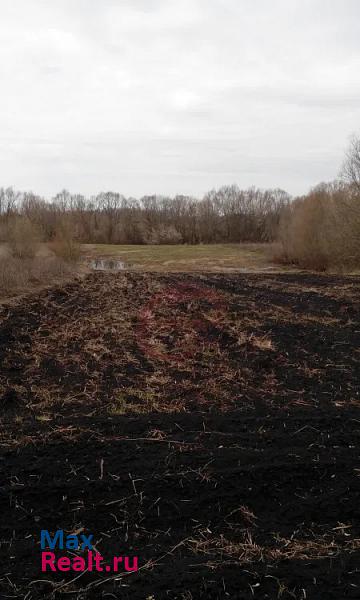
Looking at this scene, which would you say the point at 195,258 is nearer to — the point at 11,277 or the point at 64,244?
the point at 64,244

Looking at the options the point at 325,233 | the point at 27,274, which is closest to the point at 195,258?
the point at 325,233

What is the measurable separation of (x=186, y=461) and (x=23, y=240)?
24.5 meters

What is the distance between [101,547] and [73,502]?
53 cm

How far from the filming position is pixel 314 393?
5.55 meters

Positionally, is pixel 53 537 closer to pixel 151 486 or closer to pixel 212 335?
pixel 151 486

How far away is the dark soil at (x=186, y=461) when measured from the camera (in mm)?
2564

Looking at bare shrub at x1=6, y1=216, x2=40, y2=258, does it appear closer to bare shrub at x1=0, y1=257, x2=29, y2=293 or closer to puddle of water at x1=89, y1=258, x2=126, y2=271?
puddle of water at x1=89, y1=258, x2=126, y2=271

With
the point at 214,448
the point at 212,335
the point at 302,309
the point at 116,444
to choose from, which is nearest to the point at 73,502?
the point at 116,444

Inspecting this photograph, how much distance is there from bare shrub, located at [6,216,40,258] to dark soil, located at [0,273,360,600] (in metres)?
18.3

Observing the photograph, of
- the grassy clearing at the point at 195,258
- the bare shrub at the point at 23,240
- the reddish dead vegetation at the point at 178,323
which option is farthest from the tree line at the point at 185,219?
the reddish dead vegetation at the point at 178,323

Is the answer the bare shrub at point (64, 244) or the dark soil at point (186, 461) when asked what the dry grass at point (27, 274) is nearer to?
the dark soil at point (186, 461)

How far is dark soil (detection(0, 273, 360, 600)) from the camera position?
2.56 m

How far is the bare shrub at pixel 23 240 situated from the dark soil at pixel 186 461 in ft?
60.0

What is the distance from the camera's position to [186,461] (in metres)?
3.81
